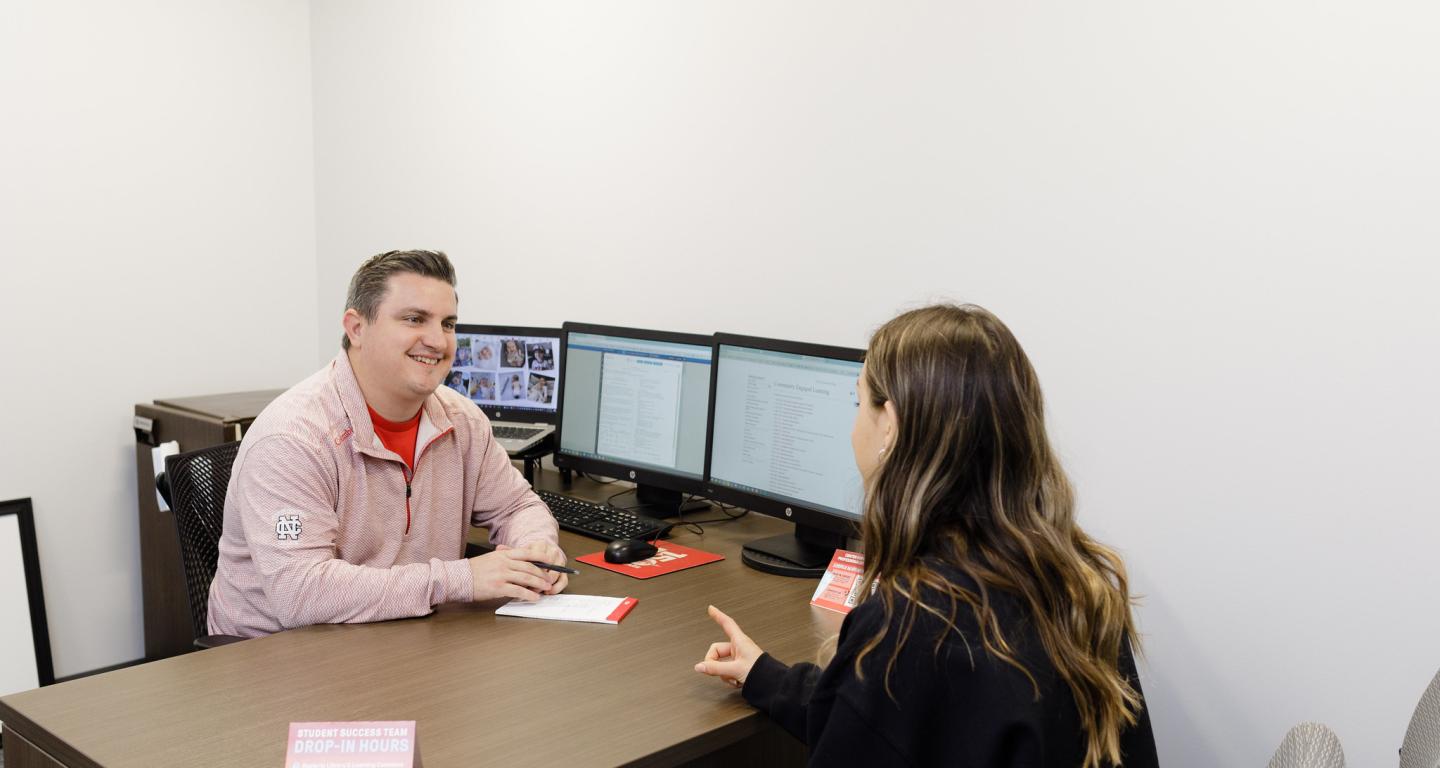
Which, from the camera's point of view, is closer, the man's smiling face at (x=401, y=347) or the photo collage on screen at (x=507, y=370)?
the man's smiling face at (x=401, y=347)

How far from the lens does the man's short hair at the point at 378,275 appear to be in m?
2.01

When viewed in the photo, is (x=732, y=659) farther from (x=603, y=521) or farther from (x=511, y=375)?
(x=511, y=375)

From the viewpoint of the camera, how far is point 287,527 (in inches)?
69.9

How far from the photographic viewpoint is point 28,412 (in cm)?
323

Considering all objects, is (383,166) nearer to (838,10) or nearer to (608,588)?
(838,10)

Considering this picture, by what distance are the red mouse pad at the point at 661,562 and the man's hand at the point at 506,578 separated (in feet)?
0.69

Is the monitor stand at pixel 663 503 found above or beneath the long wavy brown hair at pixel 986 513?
beneath

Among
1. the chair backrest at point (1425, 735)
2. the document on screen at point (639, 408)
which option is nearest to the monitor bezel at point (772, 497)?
the document on screen at point (639, 408)

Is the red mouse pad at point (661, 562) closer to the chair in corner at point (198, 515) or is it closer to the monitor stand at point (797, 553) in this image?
the monitor stand at point (797, 553)

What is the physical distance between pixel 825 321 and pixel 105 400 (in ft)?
7.83

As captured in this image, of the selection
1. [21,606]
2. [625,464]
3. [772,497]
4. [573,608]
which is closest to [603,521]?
[625,464]

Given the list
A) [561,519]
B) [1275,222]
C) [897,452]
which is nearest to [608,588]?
[561,519]

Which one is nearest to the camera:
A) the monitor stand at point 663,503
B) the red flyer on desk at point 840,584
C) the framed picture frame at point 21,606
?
the red flyer on desk at point 840,584

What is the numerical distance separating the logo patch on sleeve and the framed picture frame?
1982 mm
